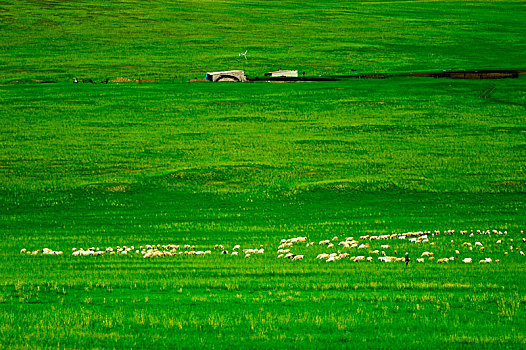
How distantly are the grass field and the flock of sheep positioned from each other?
0.16m

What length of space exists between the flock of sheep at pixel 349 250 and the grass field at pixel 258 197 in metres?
0.16

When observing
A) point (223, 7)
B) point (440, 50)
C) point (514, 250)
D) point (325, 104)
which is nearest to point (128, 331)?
point (514, 250)

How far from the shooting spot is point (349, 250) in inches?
759

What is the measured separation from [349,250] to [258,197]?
1111 centimetres

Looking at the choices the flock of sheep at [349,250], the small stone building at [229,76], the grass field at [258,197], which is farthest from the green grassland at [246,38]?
the flock of sheep at [349,250]

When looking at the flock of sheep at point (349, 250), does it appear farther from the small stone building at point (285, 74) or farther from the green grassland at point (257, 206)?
the small stone building at point (285, 74)

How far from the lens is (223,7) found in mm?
131625

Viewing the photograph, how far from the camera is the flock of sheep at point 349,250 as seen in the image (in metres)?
18.0

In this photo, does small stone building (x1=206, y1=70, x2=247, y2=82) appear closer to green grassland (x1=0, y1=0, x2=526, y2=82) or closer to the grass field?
the grass field

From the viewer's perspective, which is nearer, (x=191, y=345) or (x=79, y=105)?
(x=191, y=345)

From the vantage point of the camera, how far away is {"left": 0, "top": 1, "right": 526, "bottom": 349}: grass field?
1162 centimetres

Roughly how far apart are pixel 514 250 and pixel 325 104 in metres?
39.1

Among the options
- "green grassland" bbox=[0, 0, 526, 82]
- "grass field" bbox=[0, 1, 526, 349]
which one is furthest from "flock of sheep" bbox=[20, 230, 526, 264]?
"green grassland" bbox=[0, 0, 526, 82]

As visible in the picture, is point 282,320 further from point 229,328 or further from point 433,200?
point 433,200
